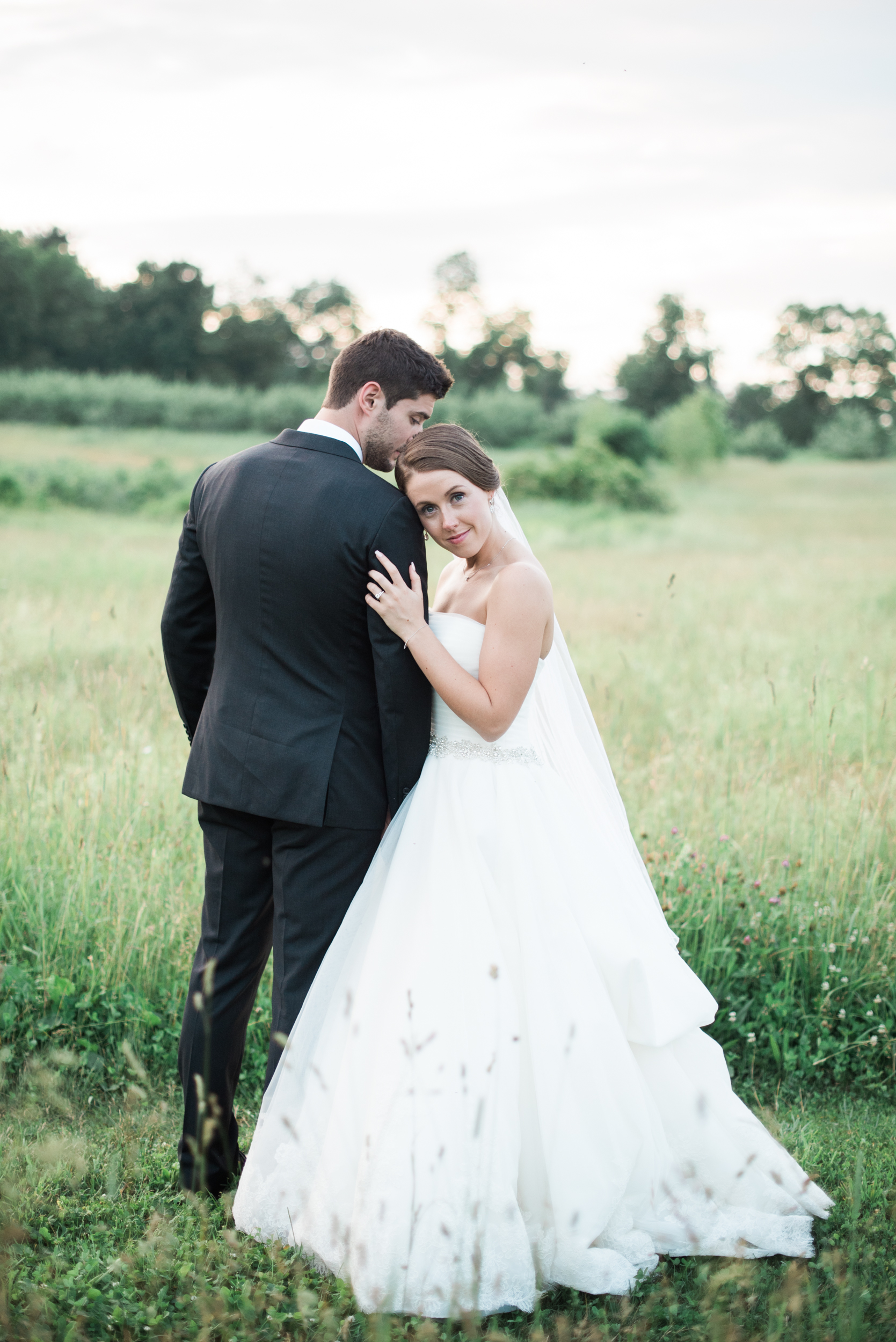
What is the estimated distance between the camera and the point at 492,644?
2973 millimetres

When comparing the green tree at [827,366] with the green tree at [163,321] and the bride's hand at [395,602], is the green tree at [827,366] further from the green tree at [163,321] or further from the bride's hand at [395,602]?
the bride's hand at [395,602]

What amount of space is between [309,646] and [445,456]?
0.75 meters

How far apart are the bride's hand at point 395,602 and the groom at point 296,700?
1.7 inches

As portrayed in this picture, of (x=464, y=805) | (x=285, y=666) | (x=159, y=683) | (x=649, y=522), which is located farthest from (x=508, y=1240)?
(x=649, y=522)

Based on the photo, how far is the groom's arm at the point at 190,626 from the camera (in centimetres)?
318

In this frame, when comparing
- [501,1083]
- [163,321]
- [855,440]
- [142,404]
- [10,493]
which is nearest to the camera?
Result: [501,1083]

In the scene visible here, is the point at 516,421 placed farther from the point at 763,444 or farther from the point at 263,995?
the point at 263,995

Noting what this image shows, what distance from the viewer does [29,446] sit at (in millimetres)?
30500

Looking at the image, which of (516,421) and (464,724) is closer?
Answer: (464,724)

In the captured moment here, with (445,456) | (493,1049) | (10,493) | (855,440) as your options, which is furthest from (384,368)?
(855,440)

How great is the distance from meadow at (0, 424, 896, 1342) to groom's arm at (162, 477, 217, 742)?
4.34 ft

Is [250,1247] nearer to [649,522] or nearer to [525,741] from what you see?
[525,741]

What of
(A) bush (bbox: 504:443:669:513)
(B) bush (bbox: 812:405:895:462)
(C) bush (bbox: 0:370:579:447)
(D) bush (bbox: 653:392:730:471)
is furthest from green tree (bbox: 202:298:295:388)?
(B) bush (bbox: 812:405:895:462)

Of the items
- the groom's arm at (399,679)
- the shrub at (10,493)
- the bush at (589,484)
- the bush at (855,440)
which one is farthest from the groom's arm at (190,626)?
the bush at (855,440)
